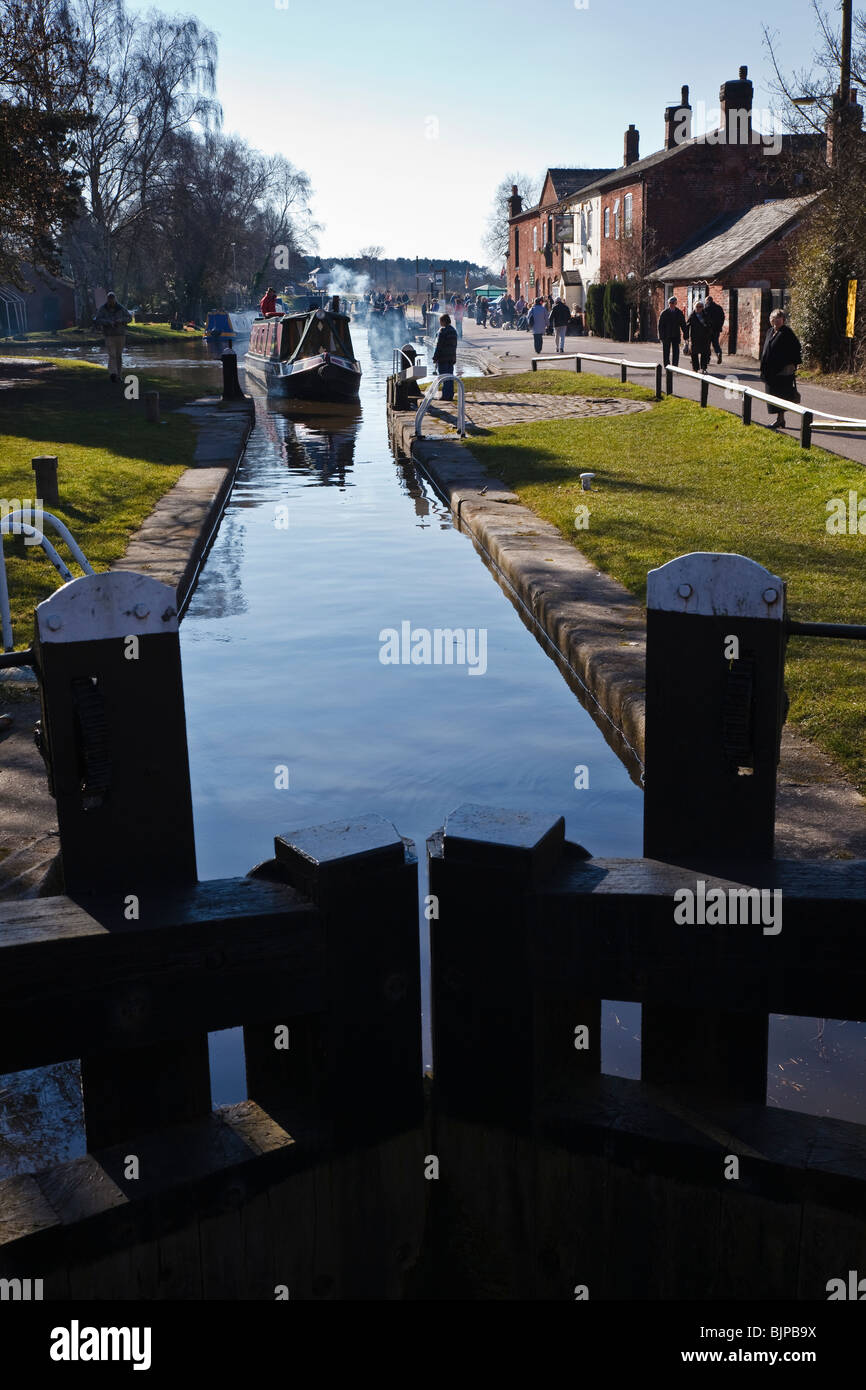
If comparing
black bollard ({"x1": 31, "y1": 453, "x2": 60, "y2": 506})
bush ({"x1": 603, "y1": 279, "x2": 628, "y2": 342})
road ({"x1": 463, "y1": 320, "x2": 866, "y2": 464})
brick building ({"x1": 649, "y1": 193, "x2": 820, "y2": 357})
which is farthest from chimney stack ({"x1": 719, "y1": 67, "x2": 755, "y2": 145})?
black bollard ({"x1": 31, "y1": 453, "x2": 60, "y2": 506})

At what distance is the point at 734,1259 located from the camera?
2.79m

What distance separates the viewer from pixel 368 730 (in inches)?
288

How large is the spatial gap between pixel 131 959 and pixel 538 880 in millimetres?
827

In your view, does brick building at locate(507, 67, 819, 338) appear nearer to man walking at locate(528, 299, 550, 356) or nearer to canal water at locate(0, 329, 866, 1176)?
man walking at locate(528, 299, 550, 356)

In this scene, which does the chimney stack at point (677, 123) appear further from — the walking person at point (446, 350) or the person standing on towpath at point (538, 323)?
the walking person at point (446, 350)

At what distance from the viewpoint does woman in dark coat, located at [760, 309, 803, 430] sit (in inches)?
762

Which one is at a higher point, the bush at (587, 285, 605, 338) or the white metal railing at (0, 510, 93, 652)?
the bush at (587, 285, 605, 338)

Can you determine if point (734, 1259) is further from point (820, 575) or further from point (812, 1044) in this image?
point (820, 575)

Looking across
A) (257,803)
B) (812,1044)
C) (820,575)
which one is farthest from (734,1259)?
(820,575)

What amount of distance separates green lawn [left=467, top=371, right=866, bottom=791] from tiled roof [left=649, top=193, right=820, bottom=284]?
1745 cm

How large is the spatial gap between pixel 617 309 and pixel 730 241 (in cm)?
724

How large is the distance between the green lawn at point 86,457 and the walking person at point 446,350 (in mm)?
5405

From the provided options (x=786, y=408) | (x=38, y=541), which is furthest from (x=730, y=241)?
(x=38, y=541)

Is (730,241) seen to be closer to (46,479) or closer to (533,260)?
(46,479)
